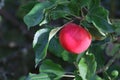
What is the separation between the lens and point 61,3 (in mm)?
1421

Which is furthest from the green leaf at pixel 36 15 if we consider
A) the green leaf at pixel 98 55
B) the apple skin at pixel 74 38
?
the green leaf at pixel 98 55

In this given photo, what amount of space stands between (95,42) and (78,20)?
0.62 feet

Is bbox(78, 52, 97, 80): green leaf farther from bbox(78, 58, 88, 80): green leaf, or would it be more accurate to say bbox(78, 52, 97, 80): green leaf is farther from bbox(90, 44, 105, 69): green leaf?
bbox(90, 44, 105, 69): green leaf

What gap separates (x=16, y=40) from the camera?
2.96 metres

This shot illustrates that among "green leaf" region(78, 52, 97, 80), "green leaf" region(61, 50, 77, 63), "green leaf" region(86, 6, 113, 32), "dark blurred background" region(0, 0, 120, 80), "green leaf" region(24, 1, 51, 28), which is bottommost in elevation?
"dark blurred background" region(0, 0, 120, 80)

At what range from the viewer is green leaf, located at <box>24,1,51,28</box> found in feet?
4.61

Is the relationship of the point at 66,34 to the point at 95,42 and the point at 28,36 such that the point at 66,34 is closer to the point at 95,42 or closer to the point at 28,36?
the point at 95,42

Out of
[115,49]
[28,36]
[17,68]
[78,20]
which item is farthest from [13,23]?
[78,20]

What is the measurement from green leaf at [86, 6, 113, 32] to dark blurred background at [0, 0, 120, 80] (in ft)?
3.47

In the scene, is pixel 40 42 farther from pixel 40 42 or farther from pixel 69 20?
pixel 69 20

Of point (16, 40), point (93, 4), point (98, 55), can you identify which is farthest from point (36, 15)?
point (16, 40)

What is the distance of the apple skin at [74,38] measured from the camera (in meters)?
1.44

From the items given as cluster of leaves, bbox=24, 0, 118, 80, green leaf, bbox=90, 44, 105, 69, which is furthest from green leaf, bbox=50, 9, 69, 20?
green leaf, bbox=90, 44, 105, 69

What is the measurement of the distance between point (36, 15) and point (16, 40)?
61.0 inches
